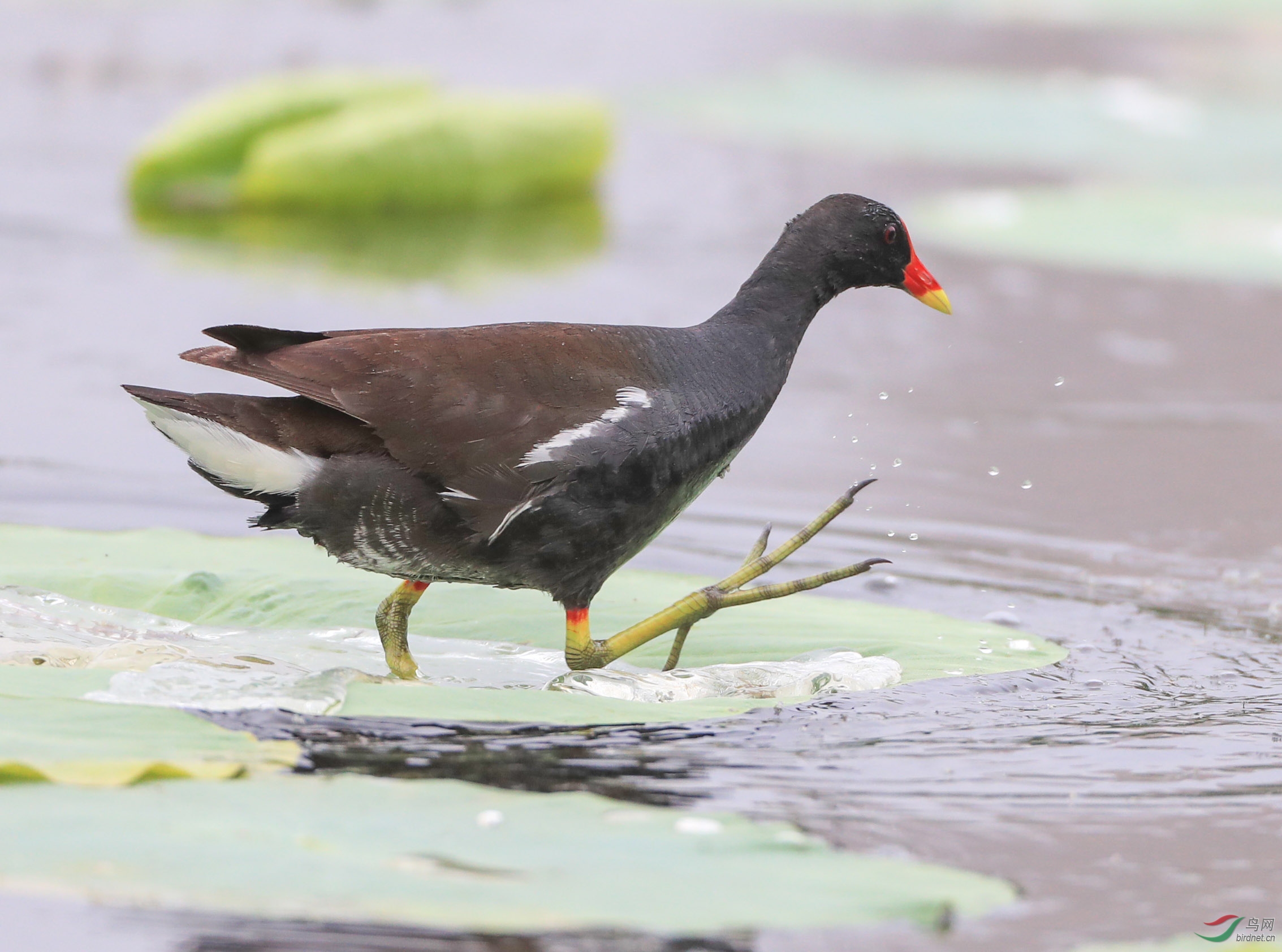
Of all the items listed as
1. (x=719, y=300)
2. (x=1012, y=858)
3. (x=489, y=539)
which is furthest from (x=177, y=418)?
(x=719, y=300)

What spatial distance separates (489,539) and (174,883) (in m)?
1.27

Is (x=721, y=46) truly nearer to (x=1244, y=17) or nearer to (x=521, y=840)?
(x=1244, y=17)

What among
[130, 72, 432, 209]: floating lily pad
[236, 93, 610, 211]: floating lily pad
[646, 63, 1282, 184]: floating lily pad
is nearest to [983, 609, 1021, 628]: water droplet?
[236, 93, 610, 211]: floating lily pad

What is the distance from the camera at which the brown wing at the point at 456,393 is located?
3.56 m

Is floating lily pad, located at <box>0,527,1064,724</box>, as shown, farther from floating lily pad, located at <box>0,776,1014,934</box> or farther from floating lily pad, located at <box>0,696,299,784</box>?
floating lily pad, located at <box>0,776,1014,934</box>

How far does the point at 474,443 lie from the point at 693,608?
0.62 metres

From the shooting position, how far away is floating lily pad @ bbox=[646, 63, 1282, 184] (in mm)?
13367

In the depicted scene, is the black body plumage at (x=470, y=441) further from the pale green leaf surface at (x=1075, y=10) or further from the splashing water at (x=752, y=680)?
the pale green leaf surface at (x=1075, y=10)

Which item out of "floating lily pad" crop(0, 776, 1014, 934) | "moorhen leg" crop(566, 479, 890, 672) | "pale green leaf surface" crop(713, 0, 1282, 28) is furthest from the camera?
"pale green leaf surface" crop(713, 0, 1282, 28)

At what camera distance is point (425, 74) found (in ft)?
37.0

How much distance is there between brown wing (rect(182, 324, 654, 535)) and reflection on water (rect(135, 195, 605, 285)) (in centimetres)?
497

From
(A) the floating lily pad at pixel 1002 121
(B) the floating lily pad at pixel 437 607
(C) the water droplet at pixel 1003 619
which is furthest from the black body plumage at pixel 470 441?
(A) the floating lily pad at pixel 1002 121

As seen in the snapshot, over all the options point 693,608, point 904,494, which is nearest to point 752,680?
point 693,608

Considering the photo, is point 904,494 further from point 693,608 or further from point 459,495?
point 459,495
